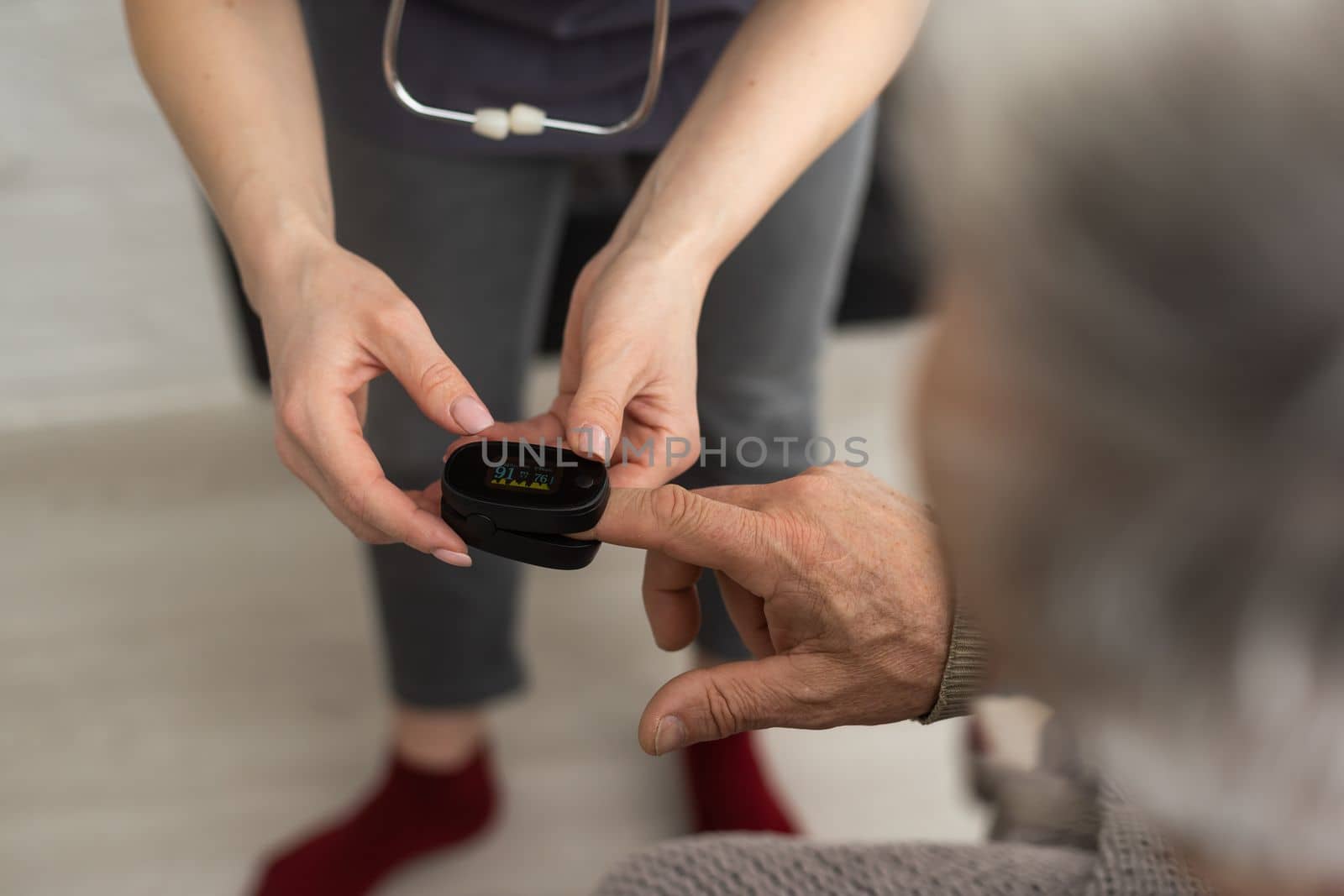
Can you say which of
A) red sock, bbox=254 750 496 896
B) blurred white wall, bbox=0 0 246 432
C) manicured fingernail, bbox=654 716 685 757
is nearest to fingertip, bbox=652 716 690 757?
manicured fingernail, bbox=654 716 685 757

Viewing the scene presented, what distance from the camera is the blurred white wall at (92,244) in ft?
2.80

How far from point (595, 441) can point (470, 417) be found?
7cm

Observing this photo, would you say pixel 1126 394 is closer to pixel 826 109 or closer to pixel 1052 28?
pixel 1052 28

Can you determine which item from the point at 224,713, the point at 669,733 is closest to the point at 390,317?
the point at 669,733

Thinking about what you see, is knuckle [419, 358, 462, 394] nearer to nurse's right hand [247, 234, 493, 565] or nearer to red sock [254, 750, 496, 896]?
nurse's right hand [247, 234, 493, 565]

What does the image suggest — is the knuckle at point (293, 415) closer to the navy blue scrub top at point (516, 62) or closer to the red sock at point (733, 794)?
the navy blue scrub top at point (516, 62)

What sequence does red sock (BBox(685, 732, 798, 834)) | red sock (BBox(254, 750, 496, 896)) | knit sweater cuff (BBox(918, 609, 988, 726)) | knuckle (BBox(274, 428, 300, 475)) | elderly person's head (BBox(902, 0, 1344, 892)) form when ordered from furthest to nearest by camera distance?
red sock (BBox(254, 750, 496, 896)) < red sock (BBox(685, 732, 798, 834)) < knuckle (BBox(274, 428, 300, 475)) < knit sweater cuff (BBox(918, 609, 988, 726)) < elderly person's head (BBox(902, 0, 1344, 892))

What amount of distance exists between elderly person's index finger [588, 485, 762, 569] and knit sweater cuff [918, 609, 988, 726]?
0.10m

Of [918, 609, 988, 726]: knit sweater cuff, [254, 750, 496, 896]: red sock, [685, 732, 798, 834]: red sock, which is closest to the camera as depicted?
[918, 609, 988, 726]: knit sweater cuff

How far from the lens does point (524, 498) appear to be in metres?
0.48

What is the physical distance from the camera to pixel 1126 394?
299 mm

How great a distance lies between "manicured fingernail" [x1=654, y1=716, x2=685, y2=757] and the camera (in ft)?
1.62

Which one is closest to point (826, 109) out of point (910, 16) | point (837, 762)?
point (910, 16)

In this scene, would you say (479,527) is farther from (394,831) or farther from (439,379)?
(394,831)
